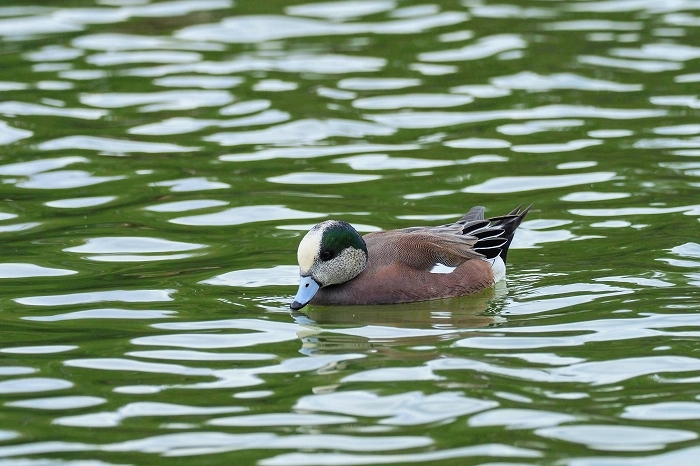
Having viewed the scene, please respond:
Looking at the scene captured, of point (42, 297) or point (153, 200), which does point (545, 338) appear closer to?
point (42, 297)

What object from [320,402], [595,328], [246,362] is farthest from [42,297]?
[595,328]

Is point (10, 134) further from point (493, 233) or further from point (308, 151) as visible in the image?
point (493, 233)

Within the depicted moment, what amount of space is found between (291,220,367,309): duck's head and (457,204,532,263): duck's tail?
39.2 inches

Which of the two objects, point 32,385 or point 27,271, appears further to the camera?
point 27,271

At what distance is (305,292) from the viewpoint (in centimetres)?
789

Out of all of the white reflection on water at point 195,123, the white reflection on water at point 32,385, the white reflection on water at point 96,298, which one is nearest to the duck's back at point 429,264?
the white reflection on water at point 96,298

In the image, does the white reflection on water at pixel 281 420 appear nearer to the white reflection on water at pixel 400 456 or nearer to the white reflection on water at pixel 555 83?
the white reflection on water at pixel 400 456

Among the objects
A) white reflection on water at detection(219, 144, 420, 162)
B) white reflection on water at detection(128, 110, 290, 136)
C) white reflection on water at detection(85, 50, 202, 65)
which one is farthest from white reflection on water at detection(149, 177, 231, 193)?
white reflection on water at detection(85, 50, 202, 65)

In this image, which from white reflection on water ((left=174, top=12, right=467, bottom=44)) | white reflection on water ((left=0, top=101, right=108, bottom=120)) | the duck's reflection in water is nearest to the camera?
the duck's reflection in water

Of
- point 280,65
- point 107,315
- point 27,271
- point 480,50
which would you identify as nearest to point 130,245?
point 27,271

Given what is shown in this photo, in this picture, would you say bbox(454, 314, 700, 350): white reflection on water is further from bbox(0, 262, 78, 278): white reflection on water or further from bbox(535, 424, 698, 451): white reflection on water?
bbox(0, 262, 78, 278): white reflection on water

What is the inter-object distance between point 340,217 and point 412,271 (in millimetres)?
2085

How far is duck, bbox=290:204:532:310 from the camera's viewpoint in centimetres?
807

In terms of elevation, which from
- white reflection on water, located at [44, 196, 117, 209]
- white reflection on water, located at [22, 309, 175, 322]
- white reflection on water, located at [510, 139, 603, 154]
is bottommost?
white reflection on water, located at [510, 139, 603, 154]
